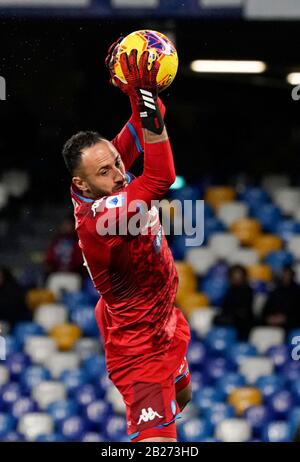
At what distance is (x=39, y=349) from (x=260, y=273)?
222cm

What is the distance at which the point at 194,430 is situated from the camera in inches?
401

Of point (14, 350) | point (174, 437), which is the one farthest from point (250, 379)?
point (174, 437)

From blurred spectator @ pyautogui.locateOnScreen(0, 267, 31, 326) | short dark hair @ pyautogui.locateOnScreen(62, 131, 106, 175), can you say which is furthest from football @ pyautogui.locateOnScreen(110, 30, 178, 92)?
blurred spectator @ pyautogui.locateOnScreen(0, 267, 31, 326)

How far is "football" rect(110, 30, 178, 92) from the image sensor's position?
533cm

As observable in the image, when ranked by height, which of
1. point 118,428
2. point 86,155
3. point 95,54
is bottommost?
point 118,428

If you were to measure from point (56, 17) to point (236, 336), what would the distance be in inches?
131

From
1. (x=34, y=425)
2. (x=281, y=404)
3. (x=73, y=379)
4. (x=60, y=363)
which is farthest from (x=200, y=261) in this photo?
(x=34, y=425)

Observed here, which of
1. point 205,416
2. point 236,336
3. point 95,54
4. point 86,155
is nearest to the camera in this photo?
point 86,155

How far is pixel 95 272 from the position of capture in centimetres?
577

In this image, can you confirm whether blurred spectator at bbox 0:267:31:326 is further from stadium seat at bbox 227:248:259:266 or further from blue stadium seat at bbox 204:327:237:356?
stadium seat at bbox 227:248:259:266

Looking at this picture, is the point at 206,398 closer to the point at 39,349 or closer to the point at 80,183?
the point at 39,349

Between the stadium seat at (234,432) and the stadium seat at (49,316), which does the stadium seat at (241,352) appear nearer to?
the stadium seat at (234,432)

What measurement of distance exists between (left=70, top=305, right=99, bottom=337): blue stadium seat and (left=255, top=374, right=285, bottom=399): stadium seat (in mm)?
1900
